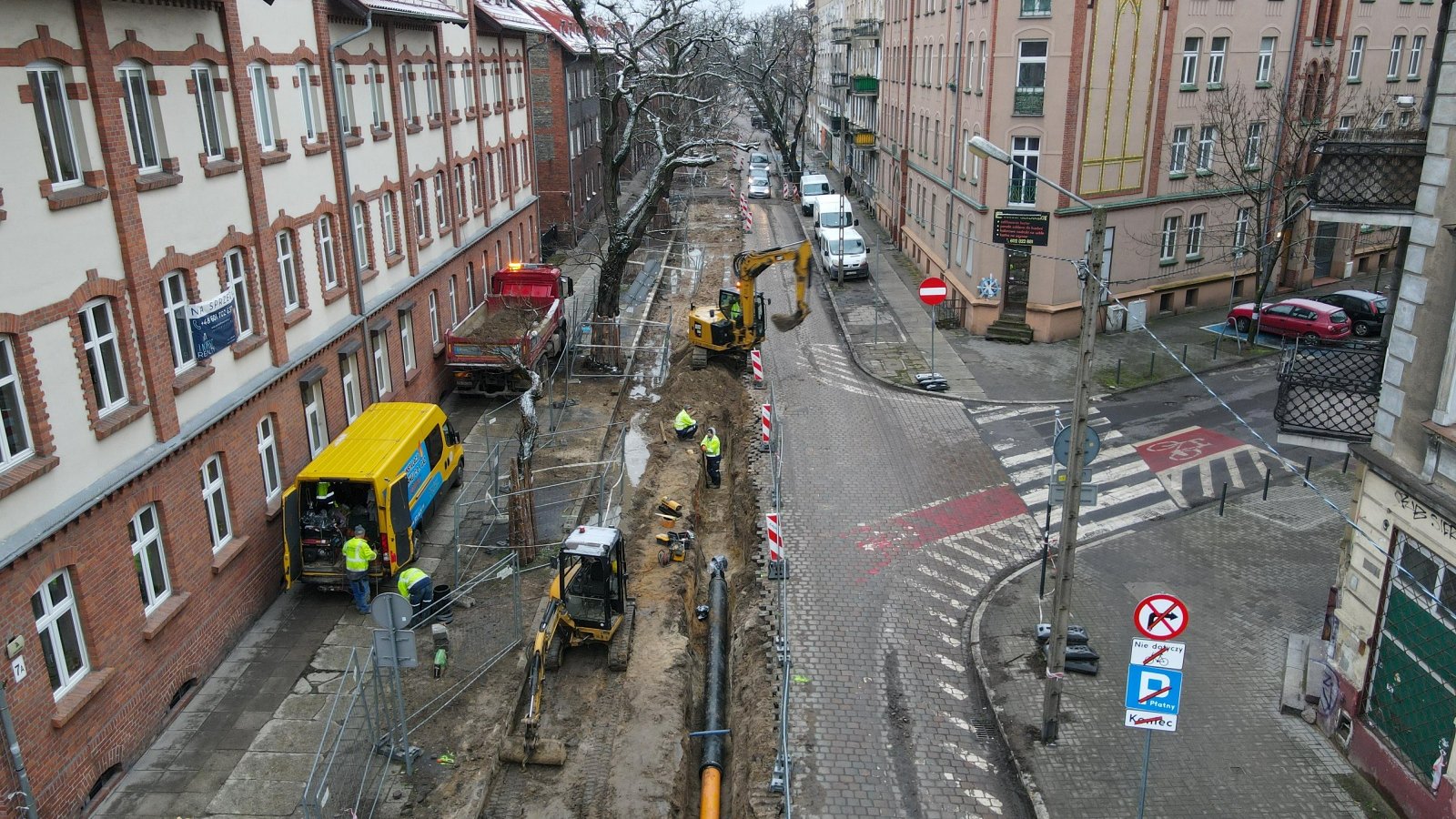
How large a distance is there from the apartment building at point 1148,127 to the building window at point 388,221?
54.5 feet

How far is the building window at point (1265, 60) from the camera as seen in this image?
31.3 meters

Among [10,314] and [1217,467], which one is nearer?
[10,314]

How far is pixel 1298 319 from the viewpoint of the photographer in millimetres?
29656

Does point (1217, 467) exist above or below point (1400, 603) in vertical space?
below

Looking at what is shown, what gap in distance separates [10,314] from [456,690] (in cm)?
743

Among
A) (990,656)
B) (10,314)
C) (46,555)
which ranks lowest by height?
(990,656)

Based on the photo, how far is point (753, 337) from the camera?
28828mm

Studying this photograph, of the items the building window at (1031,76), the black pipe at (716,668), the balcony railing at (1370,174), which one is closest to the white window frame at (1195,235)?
the building window at (1031,76)

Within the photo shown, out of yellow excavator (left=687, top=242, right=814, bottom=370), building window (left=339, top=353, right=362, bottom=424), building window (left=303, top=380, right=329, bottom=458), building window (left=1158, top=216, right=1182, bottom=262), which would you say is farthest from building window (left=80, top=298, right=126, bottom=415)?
building window (left=1158, top=216, right=1182, bottom=262)

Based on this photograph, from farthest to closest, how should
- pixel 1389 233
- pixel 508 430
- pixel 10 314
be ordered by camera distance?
pixel 1389 233 < pixel 508 430 < pixel 10 314

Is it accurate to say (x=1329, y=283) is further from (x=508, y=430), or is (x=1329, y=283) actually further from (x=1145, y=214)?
Result: (x=508, y=430)

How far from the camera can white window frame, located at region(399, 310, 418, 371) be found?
23875 millimetres

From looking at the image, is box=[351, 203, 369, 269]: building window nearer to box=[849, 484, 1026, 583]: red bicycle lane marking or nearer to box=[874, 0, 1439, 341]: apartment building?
box=[849, 484, 1026, 583]: red bicycle lane marking

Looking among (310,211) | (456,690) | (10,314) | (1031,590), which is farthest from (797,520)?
(10,314)
